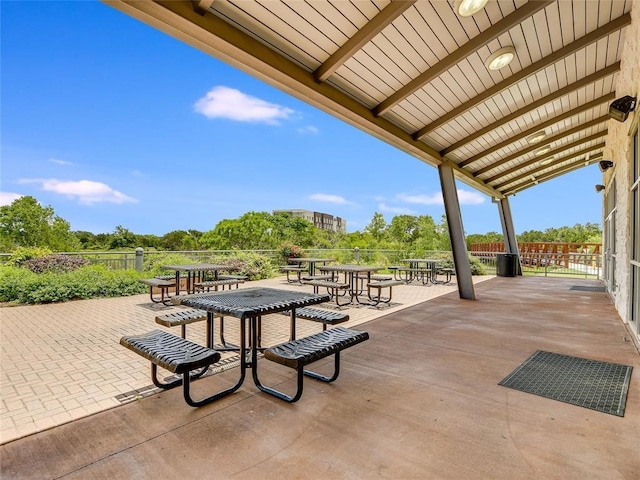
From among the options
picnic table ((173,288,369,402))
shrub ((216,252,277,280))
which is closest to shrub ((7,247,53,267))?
shrub ((216,252,277,280))

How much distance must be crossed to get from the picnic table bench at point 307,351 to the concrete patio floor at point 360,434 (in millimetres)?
86

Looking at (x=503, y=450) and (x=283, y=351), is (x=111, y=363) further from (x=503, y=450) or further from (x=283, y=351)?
(x=503, y=450)

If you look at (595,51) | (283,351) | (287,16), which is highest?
(595,51)

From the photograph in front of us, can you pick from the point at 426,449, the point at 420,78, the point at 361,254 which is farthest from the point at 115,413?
the point at 361,254

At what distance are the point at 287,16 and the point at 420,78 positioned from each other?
1.86 m

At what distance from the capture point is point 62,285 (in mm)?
6586

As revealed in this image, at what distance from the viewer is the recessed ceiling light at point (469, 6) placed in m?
2.77

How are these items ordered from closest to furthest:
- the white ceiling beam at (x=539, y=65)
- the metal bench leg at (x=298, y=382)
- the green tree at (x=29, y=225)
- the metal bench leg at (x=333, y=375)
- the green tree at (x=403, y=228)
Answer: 1. the metal bench leg at (x=298, y=382)
2. the metal bench leg at (x=333, y=375)
3. the white ceiling beam at (x=539, y=65)
4. the green tree at (x=29, y=225)
5. the green tree at (x=403, y=228)

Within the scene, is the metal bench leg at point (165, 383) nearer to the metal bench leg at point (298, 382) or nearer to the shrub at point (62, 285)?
the metal bench leg at point (298, 382)

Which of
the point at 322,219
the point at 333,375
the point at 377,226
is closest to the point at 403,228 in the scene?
the point at 377,226

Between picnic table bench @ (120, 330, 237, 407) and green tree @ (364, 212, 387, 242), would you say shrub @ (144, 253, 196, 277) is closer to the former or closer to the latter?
picnic table bench @ (120, 330, 237, 407)

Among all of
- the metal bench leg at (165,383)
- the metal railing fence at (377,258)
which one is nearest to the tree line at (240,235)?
the metal railing fence at (377,258)

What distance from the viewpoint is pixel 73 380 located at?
9.29ft

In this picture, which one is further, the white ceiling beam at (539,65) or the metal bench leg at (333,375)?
the white ceiling beam at (539,65)
